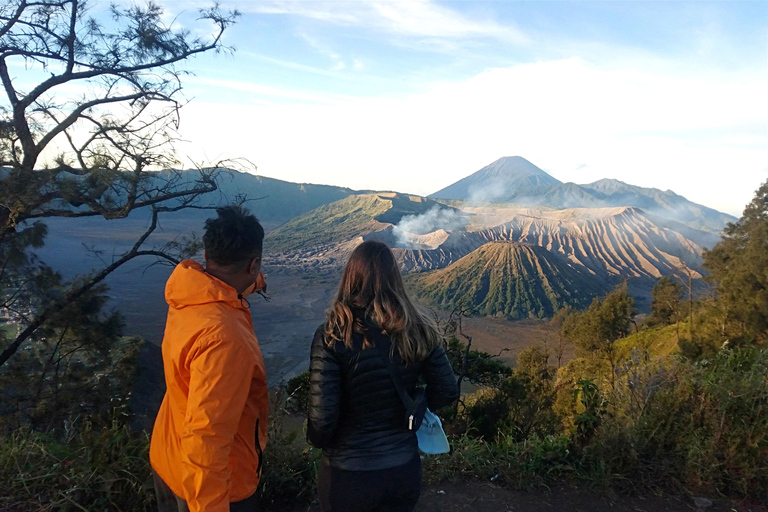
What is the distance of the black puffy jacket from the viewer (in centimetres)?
145

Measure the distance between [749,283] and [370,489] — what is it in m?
14.8

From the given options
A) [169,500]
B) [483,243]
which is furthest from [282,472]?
[483,243]

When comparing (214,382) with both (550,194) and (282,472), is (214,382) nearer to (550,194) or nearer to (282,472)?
(282,472)

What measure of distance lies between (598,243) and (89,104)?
61168mm

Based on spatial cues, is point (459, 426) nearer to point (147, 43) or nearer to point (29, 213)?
point (29, 213)

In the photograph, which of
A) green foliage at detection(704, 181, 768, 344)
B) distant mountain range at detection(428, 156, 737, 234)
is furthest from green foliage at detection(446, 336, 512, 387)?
distant mountain range at detection(428, 156, 737, 234)

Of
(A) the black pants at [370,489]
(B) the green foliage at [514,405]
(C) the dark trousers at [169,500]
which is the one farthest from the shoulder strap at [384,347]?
(B) the green foliage at [514,405]

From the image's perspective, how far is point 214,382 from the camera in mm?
1214

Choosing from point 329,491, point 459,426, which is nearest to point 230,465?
point 329,491

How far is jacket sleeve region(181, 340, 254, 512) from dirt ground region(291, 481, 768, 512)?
1341mm

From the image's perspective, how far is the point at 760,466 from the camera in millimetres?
2580

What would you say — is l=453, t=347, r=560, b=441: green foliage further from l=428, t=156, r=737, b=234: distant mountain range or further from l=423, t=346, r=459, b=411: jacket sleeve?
l=428, t=156, r=737, b=234: distant mountain range

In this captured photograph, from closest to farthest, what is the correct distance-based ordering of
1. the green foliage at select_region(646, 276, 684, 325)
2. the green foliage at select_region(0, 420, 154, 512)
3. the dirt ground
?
the green foliage at select_region(0, 420, 154, 512), the dirt ground, the green foliage at select_region(646, 276, 684, 325)

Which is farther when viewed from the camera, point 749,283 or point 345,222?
point 345,222
